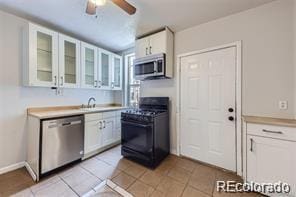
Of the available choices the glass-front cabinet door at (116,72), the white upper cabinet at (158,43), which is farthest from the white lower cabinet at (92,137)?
the white upper cabinet at (158,43)

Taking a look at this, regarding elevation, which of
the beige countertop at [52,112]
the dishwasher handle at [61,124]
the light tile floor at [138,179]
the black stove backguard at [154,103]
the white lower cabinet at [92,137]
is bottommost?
the light tile floor at [138,179]

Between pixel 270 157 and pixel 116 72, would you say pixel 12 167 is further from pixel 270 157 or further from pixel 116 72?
pixel 270 157

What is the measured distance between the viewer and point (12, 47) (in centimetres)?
236

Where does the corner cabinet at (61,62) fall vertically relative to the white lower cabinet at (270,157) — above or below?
above

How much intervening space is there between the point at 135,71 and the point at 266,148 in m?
2.42

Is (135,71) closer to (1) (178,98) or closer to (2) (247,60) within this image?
(1) (178,98)

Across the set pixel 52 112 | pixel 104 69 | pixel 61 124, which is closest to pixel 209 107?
pixel 61 124

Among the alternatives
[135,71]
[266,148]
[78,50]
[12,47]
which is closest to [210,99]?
[266,148]

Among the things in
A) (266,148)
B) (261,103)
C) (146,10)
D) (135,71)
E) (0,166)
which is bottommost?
(0,166)

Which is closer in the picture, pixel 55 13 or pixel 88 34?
pixel 55 13

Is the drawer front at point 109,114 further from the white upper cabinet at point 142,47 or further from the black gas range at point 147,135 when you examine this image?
the white upper cabinet at point 142,47

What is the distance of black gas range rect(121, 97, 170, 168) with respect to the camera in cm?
246

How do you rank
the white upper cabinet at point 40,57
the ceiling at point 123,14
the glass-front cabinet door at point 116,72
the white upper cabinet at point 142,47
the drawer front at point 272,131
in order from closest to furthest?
1. the drawer front at point 272,131
2. the ceiling at point 123,14
3. the white upper cabinet at point 40,57
4. the white upper cabinet at point 142,47
5. the glass-front cabinet door at point 116,72

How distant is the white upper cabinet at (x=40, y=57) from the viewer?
7.52 feet
